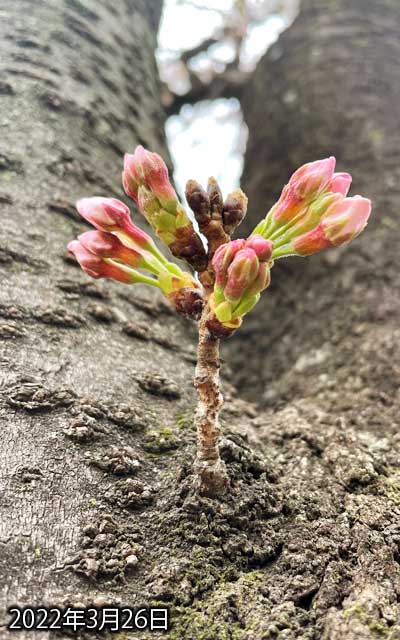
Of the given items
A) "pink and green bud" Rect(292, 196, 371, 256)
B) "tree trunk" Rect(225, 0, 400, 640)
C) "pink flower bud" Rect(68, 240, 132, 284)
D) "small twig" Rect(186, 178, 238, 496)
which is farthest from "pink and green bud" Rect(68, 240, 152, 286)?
"tree trunk" Rect(225, 0, 400, 640)

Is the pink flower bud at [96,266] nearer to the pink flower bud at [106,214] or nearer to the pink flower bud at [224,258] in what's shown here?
the pink flower bud at [106,214]

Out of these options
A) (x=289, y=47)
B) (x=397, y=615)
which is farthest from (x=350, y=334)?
(x=289, y=47)

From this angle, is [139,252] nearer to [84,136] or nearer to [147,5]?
[84,136]

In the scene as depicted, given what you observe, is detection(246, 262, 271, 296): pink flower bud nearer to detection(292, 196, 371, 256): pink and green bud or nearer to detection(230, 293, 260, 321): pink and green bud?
detection(230, 293, 260, 321): pink and green bud

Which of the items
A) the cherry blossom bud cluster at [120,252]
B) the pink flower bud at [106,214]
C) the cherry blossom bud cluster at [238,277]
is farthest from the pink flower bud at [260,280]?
the pink flower bud at [106,214]

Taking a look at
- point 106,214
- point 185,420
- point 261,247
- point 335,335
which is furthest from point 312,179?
point 335,335
